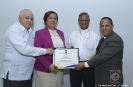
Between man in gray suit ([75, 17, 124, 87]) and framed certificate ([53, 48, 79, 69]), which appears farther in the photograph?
framed certificate ([53, 48, 79, 69])

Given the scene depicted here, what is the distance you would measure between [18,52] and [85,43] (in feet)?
3.18

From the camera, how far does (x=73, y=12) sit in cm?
250

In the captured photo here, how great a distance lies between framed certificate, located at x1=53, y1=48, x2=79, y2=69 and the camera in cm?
189

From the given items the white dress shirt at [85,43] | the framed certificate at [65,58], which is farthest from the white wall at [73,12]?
the framed certificate at [65,58]

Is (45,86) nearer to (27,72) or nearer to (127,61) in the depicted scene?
(27,72)

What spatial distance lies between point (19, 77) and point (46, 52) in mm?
449

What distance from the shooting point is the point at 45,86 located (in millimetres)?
1895

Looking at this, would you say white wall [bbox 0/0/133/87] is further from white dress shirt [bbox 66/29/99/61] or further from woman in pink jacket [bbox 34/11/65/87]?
woman in pink jacket [bbox 34/11/65/87]

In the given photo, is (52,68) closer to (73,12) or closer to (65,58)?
(65,58)

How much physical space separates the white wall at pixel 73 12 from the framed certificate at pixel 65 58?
70 cm

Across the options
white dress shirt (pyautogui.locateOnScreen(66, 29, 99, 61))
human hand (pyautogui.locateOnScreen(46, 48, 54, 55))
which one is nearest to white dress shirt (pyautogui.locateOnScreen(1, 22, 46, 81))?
human hand (pyautogui.locateOnScreen(46, 48, 54, 55))

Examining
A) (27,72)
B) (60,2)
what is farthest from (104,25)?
(27,72)

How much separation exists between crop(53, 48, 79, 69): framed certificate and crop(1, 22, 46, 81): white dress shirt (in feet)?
0.60

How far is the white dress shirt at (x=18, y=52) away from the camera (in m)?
1.70
